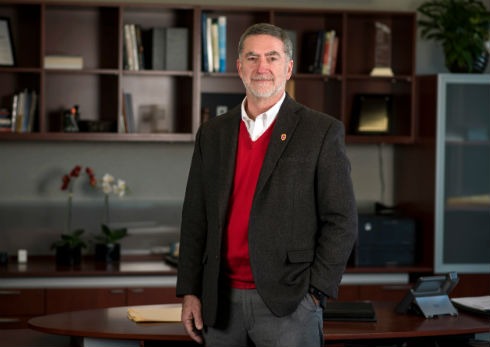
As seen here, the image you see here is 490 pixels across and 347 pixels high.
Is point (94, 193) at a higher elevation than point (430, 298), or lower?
higher

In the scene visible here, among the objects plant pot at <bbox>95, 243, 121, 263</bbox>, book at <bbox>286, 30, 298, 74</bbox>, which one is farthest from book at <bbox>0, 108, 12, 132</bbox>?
book at <bbox>286, 30, 298, 74</bbox>

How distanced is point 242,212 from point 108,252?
2569 mm

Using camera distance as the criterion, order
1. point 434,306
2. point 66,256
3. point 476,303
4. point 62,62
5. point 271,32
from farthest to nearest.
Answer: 1. point 62,62
2. point 66,256
3. point 476,303
4. point 434,306
5. point 271,32

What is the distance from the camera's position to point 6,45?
5043 millimetres

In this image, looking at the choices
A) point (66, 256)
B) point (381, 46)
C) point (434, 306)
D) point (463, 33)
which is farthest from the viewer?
point (381, 46)

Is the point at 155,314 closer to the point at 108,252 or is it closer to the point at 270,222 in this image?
the point at 270,222

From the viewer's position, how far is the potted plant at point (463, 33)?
17.0 feet

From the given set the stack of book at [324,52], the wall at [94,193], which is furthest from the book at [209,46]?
the stack of book at [324,52]

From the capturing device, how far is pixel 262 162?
2619mm

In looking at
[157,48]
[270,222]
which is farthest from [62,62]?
[270,222]

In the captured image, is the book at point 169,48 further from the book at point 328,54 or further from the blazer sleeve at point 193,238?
the blazer sleeve at point 193,238

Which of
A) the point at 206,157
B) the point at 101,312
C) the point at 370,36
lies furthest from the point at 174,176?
the point at 206,157

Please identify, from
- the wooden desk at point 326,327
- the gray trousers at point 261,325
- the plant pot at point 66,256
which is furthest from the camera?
the plant pot at point 66,256

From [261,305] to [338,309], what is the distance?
928 millimetres
